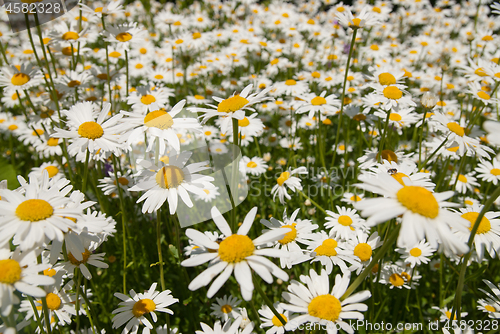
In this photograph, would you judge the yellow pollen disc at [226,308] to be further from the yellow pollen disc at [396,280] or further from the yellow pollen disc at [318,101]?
the yellow pollen disc at [318,101]

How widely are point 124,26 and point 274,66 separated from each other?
97.2 inches

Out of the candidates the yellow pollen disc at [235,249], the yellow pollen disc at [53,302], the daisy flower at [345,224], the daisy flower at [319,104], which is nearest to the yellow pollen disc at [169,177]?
the yellow pollen disc at [235,249]

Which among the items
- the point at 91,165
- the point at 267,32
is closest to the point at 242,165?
the point at 91,165

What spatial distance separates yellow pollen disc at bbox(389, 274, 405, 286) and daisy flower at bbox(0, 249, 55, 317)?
7.05ft

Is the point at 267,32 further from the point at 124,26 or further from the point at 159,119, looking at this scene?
the point at 159,119

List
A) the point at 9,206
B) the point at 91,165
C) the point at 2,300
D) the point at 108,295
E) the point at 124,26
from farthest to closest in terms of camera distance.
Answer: the point at 124,26
the point at 91,165
the point at 108,295
the point at 9,206
the point at 2,300

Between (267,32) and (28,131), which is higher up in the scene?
(267,32)

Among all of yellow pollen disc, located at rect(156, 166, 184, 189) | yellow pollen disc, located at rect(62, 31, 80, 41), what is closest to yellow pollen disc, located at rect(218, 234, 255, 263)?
yellow pollen disc, located at rect(156, 166, 184, 189)

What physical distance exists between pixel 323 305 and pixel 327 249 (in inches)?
24.4

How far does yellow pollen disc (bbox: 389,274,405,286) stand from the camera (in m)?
2.28

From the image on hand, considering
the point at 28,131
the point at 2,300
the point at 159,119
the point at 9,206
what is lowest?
the point at 28,131

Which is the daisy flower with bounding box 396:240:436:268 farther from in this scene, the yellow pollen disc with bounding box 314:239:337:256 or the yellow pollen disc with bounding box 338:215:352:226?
the yellow pollen disc with bounding box 314:239:337:256

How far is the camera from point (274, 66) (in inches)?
200

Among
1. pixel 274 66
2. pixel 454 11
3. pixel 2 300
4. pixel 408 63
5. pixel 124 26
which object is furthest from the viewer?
pixel 454 11
